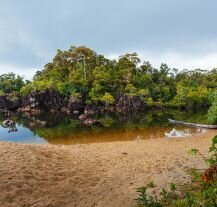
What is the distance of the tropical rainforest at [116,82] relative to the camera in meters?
46.5

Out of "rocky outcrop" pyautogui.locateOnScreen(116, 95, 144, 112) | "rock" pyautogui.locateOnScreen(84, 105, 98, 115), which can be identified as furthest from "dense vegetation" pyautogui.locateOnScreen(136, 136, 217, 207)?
"rocky outcrop" pyautogui.locateOnScreen(116, 95, 144, 112)

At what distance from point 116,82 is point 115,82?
0.61 feet

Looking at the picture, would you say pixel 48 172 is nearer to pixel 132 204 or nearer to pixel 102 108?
pixel 132 204

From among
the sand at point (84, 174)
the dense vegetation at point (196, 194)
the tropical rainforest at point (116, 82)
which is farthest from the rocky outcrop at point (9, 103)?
the dense vegetation at point (196, 194)

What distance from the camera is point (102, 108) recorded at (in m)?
47.2

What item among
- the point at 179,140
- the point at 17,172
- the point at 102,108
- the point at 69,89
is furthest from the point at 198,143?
the point at 69,89

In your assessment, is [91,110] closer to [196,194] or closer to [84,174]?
[84,174]

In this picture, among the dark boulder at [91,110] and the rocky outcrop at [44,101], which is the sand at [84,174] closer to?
the dark boulder at [91,110]

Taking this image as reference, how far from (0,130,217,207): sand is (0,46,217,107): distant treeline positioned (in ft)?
109

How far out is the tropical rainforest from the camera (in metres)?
46.5

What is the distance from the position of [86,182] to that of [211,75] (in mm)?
A: 52740

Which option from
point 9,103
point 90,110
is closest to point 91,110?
point 90,110

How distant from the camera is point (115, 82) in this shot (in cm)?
4944

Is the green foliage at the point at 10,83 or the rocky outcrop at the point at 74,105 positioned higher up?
the green foliage at the point at 10,83
